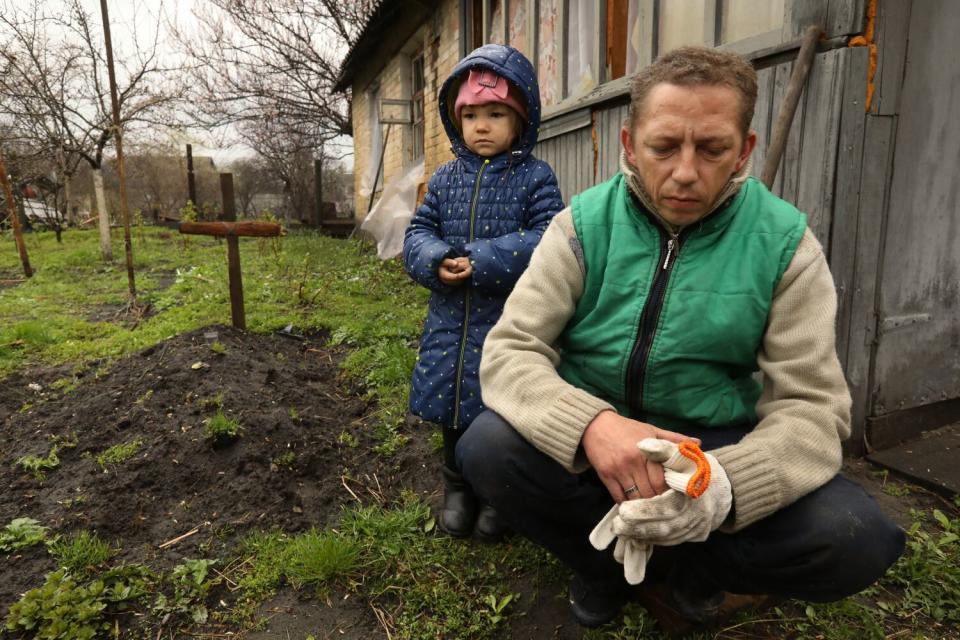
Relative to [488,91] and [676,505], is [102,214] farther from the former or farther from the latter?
[676,505]

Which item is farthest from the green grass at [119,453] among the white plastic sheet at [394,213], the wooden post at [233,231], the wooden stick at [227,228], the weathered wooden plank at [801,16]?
the white plastic sheet at [394,213]

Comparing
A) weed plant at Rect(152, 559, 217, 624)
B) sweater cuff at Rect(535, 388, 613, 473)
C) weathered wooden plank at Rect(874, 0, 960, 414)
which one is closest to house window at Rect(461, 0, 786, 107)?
weathered wooden plank at Rect(874, 0, 960, 414)

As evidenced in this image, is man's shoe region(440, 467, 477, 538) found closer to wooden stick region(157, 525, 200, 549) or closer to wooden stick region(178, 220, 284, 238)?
wooden stick region(157, 525, 200, 549)

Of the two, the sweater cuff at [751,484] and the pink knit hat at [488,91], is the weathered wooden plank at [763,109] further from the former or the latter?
the sweater cuff at [751,484]

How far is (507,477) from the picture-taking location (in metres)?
1.52

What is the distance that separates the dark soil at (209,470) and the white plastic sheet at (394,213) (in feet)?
14.5

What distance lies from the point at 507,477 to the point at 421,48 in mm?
9006

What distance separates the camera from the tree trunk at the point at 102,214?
28.8 feet

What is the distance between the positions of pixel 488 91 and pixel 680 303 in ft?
3.56

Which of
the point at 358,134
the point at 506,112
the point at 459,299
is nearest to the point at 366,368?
the point at 459,299

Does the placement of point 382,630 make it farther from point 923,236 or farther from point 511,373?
point 923,236

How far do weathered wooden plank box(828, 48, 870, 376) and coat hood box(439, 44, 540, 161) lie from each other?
119 cm

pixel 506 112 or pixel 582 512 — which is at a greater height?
pixel 506 112

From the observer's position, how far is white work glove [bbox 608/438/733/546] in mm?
1211
